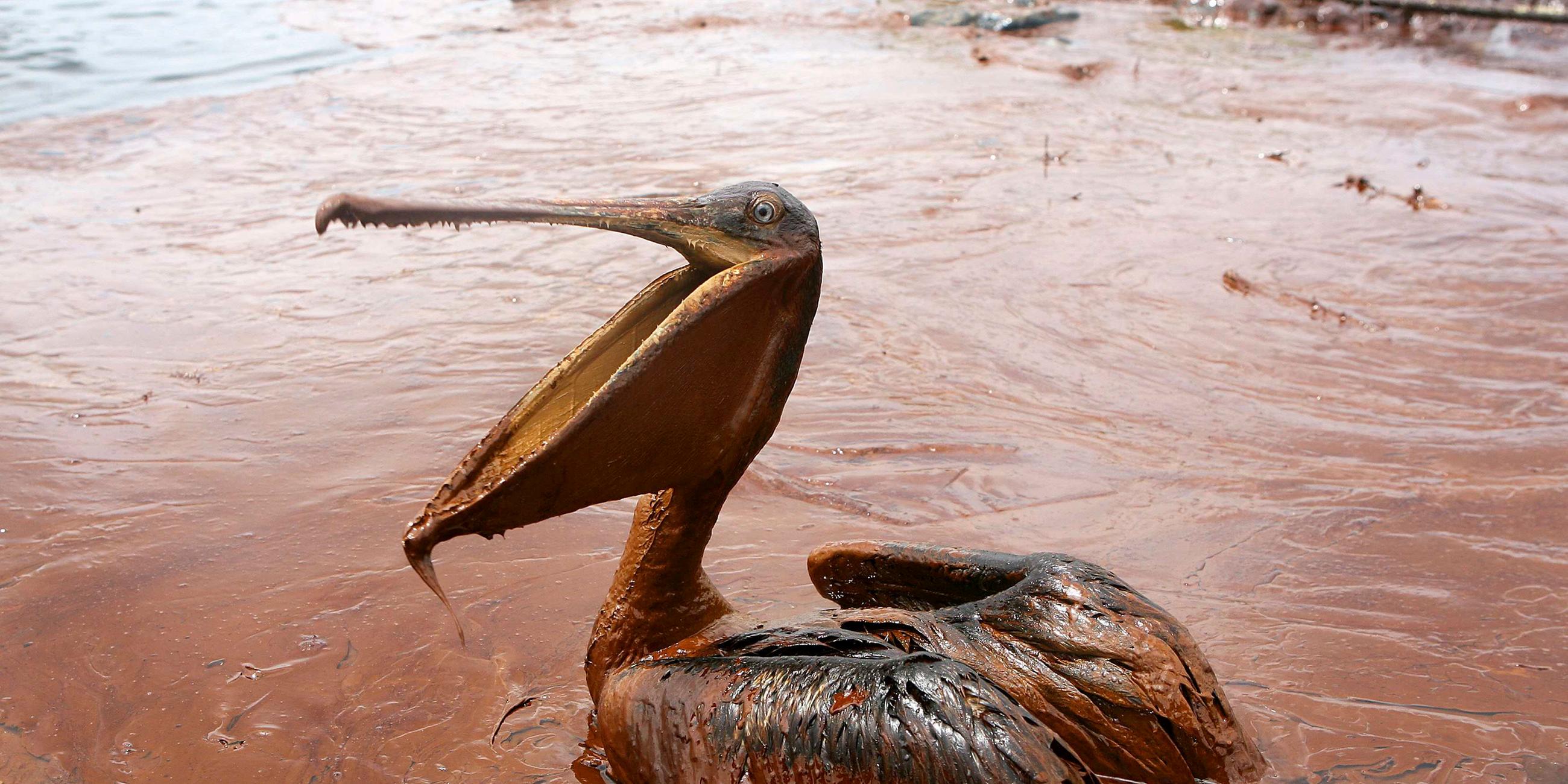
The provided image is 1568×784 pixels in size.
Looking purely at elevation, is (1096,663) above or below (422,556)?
below

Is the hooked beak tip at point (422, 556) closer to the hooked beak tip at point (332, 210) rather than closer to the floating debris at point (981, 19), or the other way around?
the hooked beak tip at point (332, 210)

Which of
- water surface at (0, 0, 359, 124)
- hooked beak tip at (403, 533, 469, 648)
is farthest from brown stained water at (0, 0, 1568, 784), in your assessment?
water surface at (0, 0, 359, 124)

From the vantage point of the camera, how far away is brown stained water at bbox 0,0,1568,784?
3.20m

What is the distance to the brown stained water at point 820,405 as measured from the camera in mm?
3203

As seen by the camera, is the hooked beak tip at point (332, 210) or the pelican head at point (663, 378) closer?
the hooked beak tip at point (332, 210)

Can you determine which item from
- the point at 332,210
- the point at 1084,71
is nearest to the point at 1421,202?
the point at 1084,71

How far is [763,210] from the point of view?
94.6 inches

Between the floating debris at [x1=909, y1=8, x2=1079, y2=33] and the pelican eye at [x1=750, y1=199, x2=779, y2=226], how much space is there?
12.9 metres

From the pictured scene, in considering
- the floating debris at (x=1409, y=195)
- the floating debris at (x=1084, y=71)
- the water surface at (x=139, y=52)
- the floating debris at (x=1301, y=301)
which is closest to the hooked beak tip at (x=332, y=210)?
the floating debris at (x=1301, y=301)

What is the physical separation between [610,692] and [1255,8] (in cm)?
1595

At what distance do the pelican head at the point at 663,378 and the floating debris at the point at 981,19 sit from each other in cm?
1287

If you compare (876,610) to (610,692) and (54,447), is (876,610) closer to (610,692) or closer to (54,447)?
(610,692)

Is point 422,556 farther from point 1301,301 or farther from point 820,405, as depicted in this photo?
point 1301,301

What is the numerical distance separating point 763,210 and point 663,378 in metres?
0.39
